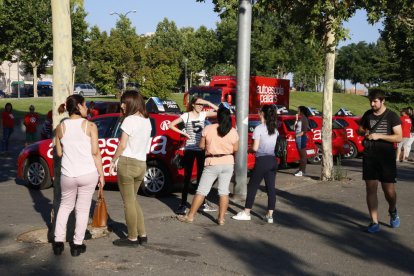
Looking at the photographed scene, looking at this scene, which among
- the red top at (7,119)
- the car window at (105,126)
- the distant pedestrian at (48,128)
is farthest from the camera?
the red top at (7,119)

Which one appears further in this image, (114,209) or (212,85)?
(212,85)

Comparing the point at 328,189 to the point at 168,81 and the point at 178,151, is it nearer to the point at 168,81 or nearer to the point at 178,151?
the point at 178,151

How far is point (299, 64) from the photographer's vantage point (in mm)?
52719

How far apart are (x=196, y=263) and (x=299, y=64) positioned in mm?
48301

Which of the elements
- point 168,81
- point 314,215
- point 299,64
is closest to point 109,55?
point 168,81

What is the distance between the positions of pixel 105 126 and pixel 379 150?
17.8ft

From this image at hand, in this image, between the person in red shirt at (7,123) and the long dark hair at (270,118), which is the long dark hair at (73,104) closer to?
the long dark hair at (270,118)

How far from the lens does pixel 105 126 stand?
10883 millimetres

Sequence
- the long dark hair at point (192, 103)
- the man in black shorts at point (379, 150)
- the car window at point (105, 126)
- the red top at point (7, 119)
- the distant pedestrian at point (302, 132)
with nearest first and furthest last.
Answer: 1. the man in black shorts at point (379, 150)
2. the long dark hair at point (192, 103)
3. the car window at point (105, 126)
4. the distant pedestrian at point (302, 132)
5. the red top at point (7, 119)

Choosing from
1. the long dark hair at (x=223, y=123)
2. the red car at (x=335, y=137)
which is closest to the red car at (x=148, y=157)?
the long dark hair at (x=223, y=123)

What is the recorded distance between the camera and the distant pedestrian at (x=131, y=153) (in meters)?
6.36

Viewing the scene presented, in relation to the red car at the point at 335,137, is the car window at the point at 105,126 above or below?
above

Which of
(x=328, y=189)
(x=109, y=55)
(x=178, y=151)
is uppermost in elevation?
(x=109, y=55)

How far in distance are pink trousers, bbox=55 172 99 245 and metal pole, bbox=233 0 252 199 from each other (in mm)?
4348
